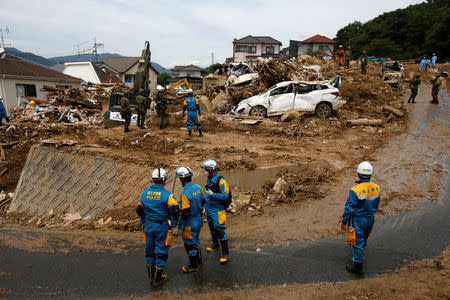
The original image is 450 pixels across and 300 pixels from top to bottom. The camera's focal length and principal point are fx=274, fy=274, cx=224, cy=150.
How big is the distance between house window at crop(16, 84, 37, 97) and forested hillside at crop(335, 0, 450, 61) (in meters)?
43.2

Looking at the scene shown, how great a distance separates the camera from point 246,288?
4.04 meters

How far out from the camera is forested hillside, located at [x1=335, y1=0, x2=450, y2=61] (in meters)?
35.3

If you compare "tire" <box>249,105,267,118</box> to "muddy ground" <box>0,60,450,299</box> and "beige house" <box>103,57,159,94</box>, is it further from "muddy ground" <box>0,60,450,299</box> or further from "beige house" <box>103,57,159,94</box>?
"beige house" <box>103,57,159,94</box>

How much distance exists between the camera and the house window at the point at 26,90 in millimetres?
22528

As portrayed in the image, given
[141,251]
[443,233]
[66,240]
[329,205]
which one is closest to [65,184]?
[66,240]

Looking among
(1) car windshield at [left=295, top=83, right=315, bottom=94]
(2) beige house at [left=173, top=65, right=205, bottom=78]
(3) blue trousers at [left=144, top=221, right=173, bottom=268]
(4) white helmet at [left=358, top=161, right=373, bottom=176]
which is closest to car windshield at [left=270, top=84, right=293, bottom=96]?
(1) car windshield at [left=295, top=83, right=315, bottom=94]

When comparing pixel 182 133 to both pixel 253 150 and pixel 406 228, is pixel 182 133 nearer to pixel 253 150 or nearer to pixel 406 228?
pixel 253 150

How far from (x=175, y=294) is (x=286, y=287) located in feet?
5.32

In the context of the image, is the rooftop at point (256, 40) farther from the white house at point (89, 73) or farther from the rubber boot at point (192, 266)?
the rubber boot at point (192, 266)

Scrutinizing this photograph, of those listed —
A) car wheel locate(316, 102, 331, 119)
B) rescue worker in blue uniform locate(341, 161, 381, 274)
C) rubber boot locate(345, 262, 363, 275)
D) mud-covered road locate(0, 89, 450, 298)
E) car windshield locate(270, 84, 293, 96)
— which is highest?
car windshield locate(270, 84, 293, 96)

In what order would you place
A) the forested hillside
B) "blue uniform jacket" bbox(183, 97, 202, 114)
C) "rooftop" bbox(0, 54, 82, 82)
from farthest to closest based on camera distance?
the forested hillside
"rooftop" bbox(0, 54, 82, 82)
"blue uniform jacket" bbox(183, 97, 202, 114)

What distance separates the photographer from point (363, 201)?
405 cm

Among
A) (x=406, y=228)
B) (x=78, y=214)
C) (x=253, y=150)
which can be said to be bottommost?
(x=78, y=214)

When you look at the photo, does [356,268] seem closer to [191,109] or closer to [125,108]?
[191,109]
